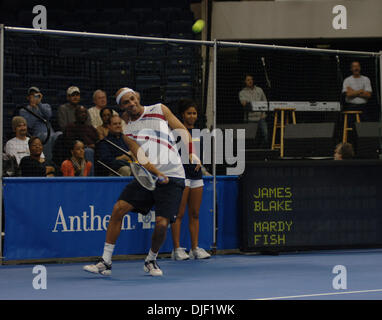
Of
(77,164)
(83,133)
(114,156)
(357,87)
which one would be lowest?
(77,164)

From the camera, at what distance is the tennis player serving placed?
8.30m

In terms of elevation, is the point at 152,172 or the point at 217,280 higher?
the point at 152,172

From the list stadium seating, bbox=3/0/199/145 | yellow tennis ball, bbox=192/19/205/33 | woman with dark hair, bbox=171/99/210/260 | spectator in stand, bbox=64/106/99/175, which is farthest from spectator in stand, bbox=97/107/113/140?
yellow tennis ball, bbox=192/19/205/33

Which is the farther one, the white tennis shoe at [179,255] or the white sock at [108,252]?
the white tennis shoe at [179,255]

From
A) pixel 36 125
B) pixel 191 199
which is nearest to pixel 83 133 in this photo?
pixel 36 125

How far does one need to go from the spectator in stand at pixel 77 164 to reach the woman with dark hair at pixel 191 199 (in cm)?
173

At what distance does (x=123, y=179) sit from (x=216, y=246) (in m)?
1.78

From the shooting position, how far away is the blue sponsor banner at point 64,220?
952 cm

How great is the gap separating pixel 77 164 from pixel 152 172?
2.94 meters

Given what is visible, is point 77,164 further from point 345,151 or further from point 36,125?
point 345,151

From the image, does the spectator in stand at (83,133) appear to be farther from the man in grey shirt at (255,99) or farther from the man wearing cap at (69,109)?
the man in grey shirt at (255,99)

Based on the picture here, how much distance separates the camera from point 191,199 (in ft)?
33.2

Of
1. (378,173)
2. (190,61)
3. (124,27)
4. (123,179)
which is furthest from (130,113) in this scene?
(124,27)

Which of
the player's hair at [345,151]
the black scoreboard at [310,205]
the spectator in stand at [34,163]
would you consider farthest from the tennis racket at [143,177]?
the player's hair at [345,151]
